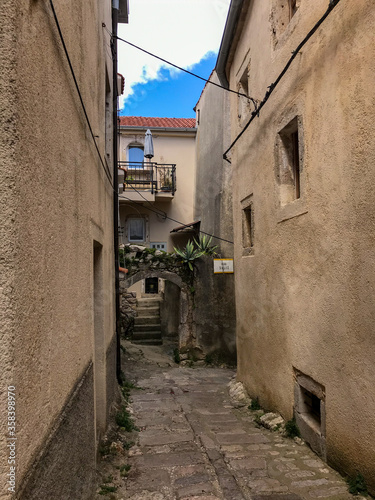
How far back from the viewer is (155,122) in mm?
18062

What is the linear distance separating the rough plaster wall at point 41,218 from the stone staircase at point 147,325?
10818 millimetres

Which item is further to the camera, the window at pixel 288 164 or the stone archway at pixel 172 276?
the stone archway at pixel 172 276

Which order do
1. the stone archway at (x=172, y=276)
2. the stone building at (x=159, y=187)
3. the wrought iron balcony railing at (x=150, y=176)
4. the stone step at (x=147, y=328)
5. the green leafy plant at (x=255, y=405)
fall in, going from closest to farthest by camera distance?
the green leafy plant at (x=255, y=405), the stone archway at (x=172, y=276), the stone step at (x=147, y=328), the wrought iron balcony railing at (x=150, y=176), the stone building at (x=159, y=187)

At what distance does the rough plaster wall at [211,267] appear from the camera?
1052cm

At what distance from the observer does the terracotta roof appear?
1762 centimetres

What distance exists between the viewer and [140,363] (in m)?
10.2

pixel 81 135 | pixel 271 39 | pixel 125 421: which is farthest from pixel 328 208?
pixel 125 421

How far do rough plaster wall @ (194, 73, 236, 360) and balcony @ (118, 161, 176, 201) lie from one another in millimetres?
3268

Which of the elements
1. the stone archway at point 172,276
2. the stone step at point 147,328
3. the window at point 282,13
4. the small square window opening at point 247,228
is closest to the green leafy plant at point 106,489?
the small square window opening at point 247,228

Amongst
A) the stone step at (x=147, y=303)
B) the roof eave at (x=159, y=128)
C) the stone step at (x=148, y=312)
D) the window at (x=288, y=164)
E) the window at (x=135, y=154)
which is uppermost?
the roof eave at (x=159, y=128)

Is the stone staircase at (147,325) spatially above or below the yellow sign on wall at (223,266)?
below

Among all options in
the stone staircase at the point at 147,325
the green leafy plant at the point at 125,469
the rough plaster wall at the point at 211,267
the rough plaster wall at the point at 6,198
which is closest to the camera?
the rough plaster wall at the point at 6,198

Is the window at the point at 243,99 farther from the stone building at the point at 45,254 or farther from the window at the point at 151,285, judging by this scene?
the window at the point at 151,285

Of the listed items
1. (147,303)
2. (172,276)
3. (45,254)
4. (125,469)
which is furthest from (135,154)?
(45,254)
